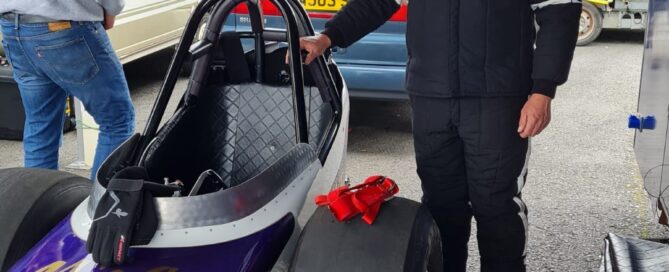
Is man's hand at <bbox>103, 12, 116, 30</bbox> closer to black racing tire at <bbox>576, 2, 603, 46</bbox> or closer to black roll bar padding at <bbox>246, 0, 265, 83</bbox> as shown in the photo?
black roll bar padding at <bbox>246, 0, 265, 83</bbox>

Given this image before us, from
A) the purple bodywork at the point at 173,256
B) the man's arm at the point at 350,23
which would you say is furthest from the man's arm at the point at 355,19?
the purple bodywork at the point at 173,256

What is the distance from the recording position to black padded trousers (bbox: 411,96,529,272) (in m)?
2.52

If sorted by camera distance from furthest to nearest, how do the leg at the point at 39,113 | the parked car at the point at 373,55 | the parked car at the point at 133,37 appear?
the parked car at the point at 133,37
the parked car at the point at 373,55
the leg at the point at 39,113

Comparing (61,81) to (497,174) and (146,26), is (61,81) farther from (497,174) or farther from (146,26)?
(146,26)

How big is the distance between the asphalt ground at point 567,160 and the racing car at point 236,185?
3.70ft

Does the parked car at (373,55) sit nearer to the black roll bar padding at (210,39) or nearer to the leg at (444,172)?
the black roll bar padding at (210,39)

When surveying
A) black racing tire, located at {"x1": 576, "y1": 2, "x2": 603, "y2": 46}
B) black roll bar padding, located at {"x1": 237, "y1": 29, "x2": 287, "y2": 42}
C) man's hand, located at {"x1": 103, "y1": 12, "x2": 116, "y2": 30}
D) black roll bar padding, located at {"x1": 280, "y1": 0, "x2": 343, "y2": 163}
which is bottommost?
black racing tire, located at {"x1": 576, "y1": 2, "x2": 603, "y2": 46}

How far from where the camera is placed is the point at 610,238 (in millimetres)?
3178

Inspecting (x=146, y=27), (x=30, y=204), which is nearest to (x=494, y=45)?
(x=30, y=204)

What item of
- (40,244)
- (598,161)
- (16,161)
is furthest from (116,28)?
(40,244)

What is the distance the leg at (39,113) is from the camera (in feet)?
12.0

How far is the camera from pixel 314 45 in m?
2.79

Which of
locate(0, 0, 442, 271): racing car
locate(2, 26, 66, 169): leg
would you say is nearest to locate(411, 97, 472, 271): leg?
locate(0, 0, 442, 271): racing car

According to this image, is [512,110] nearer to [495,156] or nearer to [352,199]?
[495,156]
